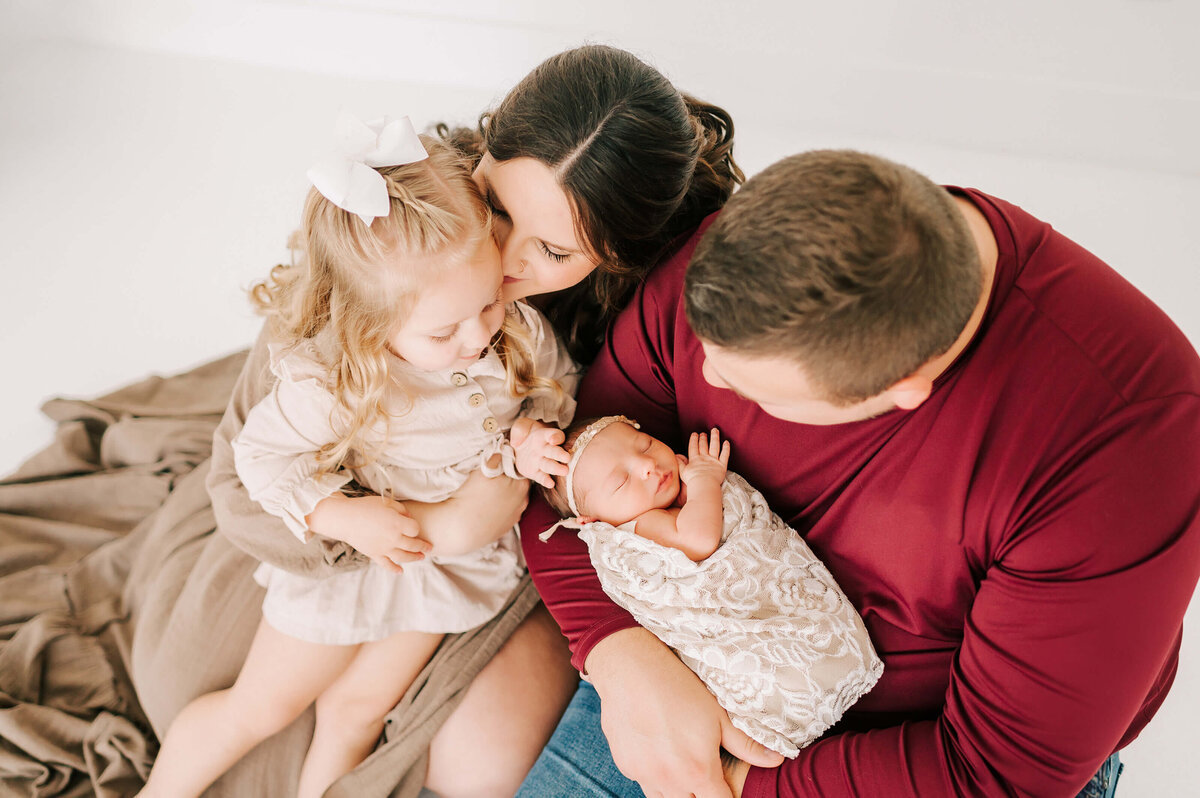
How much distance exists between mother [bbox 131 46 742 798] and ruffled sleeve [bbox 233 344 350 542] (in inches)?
4.2

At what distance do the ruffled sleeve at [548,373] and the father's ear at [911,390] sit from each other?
2.44 ft

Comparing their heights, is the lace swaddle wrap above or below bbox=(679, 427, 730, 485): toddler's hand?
below

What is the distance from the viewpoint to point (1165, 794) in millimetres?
1746

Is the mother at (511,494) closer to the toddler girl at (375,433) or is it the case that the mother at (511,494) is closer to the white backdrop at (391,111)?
the toddler girl at (375,433)

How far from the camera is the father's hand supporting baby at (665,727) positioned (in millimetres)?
1203

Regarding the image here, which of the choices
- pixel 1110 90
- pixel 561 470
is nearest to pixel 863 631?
pixel 561 470

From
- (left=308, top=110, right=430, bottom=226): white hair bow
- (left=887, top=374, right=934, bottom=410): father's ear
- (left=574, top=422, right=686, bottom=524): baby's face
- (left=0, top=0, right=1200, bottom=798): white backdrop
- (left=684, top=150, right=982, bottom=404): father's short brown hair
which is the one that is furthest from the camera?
(left=0, top=0, right=1200, bottom=798): white backdrop

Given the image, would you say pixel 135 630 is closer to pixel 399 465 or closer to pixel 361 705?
pixel 361 705

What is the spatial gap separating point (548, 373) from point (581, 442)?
0.70ft

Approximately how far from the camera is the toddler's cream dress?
1.39 m

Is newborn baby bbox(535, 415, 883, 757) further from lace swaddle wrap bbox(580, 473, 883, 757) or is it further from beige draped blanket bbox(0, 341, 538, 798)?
beige draped blanket bbox(0, 341, 538, 798)

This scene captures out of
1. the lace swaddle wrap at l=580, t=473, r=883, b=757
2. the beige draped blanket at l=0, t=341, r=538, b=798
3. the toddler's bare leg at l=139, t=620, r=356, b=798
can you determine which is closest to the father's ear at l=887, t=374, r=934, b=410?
the lace swaddle wrap at l=580, t=473, r=883, b=757

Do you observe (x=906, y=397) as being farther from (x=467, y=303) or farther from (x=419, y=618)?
(x=419, y=618)

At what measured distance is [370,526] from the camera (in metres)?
1.40
